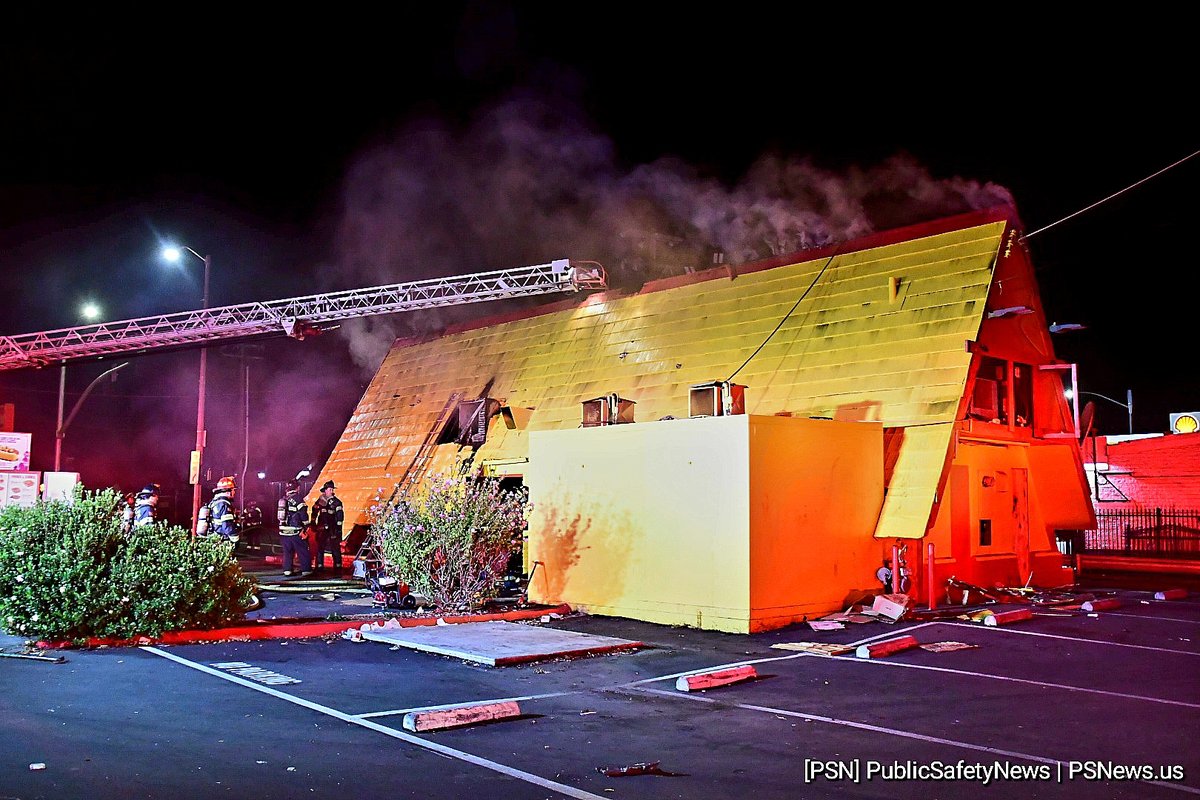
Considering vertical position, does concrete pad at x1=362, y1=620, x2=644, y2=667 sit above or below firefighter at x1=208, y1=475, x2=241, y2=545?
below

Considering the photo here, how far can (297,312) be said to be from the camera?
909 inches

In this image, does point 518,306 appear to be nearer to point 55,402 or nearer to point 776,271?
point 776,271

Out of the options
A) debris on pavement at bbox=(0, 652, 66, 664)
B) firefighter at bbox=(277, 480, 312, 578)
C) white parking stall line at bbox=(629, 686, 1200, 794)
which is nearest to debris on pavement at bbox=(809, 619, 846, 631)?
white parking stall line at bbox=(629, 686, 1200, 794)

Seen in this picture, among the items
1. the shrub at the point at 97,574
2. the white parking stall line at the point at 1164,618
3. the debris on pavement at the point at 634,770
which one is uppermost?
the shrub at the point at 97,574

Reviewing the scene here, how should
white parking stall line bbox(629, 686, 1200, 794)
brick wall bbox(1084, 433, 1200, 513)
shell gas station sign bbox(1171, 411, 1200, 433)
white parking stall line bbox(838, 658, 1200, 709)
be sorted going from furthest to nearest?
shell gas station sign bbox(1171, 411, 1200, 433), brick wall bbox(1084, 433, 1200, 513), white parking stall line bbox(838, 658, 1200, 709), white parking stall line bbox(629, 686, 1200, 794)

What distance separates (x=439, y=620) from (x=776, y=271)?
28.8 ft

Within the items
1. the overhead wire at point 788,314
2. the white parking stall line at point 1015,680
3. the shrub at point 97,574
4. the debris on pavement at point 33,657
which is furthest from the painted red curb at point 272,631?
the overhead wire at point 788,314

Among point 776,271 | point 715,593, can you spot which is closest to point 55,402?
point 776,271

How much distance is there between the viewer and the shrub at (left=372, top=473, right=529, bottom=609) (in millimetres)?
12352

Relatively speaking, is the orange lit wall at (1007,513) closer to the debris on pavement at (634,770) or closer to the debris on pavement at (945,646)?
the debris on pavement at (945,646)

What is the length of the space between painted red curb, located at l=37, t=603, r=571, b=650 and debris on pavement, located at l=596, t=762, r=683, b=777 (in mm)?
6012

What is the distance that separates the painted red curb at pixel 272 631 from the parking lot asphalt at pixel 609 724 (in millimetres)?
240

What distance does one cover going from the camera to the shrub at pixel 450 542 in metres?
12.4

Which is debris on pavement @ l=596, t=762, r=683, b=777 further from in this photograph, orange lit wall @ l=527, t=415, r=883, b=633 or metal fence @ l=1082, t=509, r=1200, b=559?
metal fence @ l=1082, t=509, r=1200, b=559
